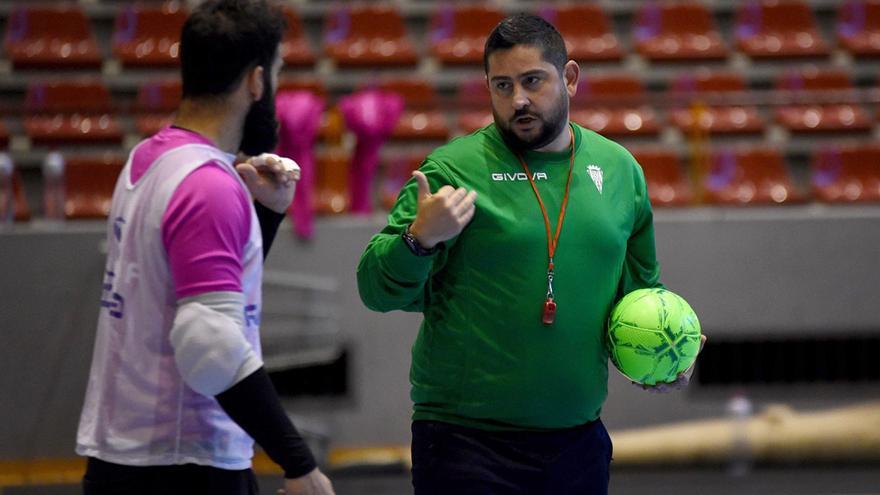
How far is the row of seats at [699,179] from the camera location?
8375 millimetres

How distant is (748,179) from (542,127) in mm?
6592

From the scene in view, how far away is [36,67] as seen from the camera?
10539 mm

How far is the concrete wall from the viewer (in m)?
7.39

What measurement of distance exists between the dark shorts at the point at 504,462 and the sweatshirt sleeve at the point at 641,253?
1.56 ft

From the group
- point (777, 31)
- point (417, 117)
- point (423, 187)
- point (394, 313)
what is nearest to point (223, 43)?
point (423, 187)

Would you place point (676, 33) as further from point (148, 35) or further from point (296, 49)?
point (148, 35)

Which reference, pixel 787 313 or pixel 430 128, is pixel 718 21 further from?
pixel 787 313

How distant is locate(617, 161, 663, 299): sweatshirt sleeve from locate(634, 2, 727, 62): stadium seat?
26.3 feet

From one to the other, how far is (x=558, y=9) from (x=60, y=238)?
5.65 metres

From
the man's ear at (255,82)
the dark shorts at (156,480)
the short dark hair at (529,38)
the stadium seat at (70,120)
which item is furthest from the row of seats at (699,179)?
the dark shorts at (156,480)

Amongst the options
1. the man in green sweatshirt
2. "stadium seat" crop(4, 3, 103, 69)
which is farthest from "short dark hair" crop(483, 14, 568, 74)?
"stadium seat" crop(4, 3, 103, 69)

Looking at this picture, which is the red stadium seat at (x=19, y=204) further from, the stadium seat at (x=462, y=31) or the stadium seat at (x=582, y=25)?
the stadium seat at (x=582, y=25)

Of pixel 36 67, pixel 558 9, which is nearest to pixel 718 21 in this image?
pixel 558 9

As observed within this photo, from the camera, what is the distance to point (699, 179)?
8.20m
